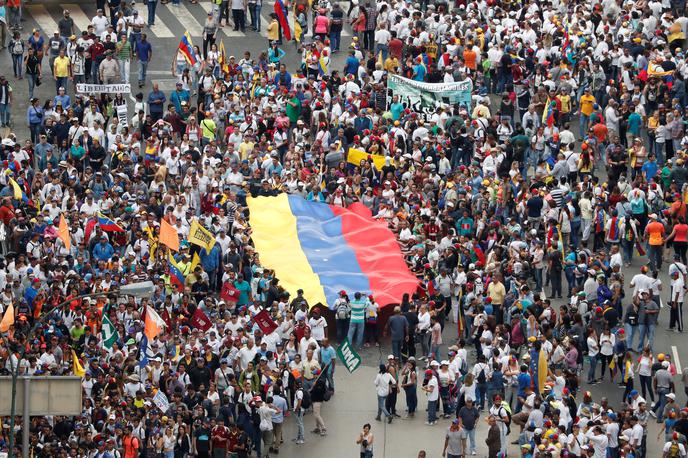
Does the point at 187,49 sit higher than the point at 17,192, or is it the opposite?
the point at 187,49

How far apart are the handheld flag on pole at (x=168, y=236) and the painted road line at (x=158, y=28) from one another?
56.0 feet

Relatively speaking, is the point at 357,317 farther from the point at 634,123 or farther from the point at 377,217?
the point at 634,123

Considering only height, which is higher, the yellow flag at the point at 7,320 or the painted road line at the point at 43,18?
the painted road line at the point at 43,18

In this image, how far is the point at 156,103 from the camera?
50.2 metres

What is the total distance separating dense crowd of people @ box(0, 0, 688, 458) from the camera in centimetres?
3716

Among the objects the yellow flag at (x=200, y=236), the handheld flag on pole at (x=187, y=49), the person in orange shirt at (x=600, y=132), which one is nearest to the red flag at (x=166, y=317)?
the yellow flag at (x=200, y=236)

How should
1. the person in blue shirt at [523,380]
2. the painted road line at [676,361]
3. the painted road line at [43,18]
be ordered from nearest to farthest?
the person in blue shirt at [523,380], the painted road line at [676,361], the painted road line at [43,18]

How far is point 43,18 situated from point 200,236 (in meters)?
18.3

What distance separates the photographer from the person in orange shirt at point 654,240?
1683 inches

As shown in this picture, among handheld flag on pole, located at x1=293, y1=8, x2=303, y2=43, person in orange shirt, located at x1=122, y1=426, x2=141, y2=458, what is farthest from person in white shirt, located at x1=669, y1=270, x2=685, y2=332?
handheld flag on pole, located at x1=293, y1=8, x2=303, y2=43

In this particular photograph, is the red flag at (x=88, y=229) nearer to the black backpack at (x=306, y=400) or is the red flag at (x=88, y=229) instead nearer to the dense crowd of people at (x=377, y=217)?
the dense crowd of people at (x=377, y=217)

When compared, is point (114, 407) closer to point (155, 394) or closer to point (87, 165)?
point (155, 394)

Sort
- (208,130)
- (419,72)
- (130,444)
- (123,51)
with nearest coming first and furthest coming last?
(130,444) < (208,130) < (419,72) < (123,51)

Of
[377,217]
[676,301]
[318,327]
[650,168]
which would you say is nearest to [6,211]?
[318,327]
